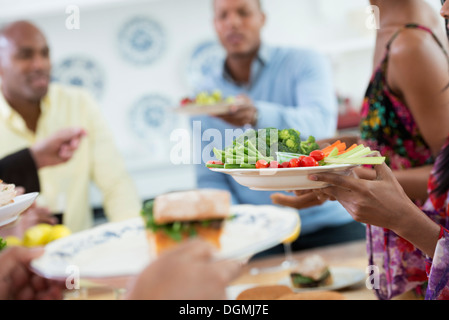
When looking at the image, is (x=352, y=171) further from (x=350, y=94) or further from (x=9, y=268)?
(x=350, y=94)

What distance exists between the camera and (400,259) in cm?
61

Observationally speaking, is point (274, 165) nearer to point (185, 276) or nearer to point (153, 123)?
point (185, 276)

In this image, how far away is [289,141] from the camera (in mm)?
411

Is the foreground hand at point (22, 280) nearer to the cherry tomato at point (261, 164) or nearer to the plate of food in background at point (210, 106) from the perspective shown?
the cherry tomato at point (261, 164)

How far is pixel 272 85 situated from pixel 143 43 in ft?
5.33

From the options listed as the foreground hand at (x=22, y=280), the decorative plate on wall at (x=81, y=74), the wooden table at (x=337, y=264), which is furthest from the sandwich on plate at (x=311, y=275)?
the decorative plate on wall at (x=81, y=74)

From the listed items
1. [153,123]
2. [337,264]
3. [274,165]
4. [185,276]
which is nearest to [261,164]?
[274,165]

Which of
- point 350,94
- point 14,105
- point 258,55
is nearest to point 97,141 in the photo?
point 14,105

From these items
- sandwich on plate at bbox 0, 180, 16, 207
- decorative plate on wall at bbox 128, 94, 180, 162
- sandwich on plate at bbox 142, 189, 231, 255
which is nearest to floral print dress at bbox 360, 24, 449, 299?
sandwich on plate at bbox 142, 189, 231, 255

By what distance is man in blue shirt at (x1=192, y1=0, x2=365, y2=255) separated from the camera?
0.85 metres

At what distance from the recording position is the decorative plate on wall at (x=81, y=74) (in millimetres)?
2418

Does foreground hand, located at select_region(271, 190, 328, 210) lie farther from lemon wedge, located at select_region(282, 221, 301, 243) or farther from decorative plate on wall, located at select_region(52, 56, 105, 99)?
decorative plate on wall, located at select_region(52, 56, 105, 99)

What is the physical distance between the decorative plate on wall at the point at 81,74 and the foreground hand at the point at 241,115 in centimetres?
178

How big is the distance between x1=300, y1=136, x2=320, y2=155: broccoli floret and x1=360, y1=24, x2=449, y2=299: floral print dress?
18 centimetres
